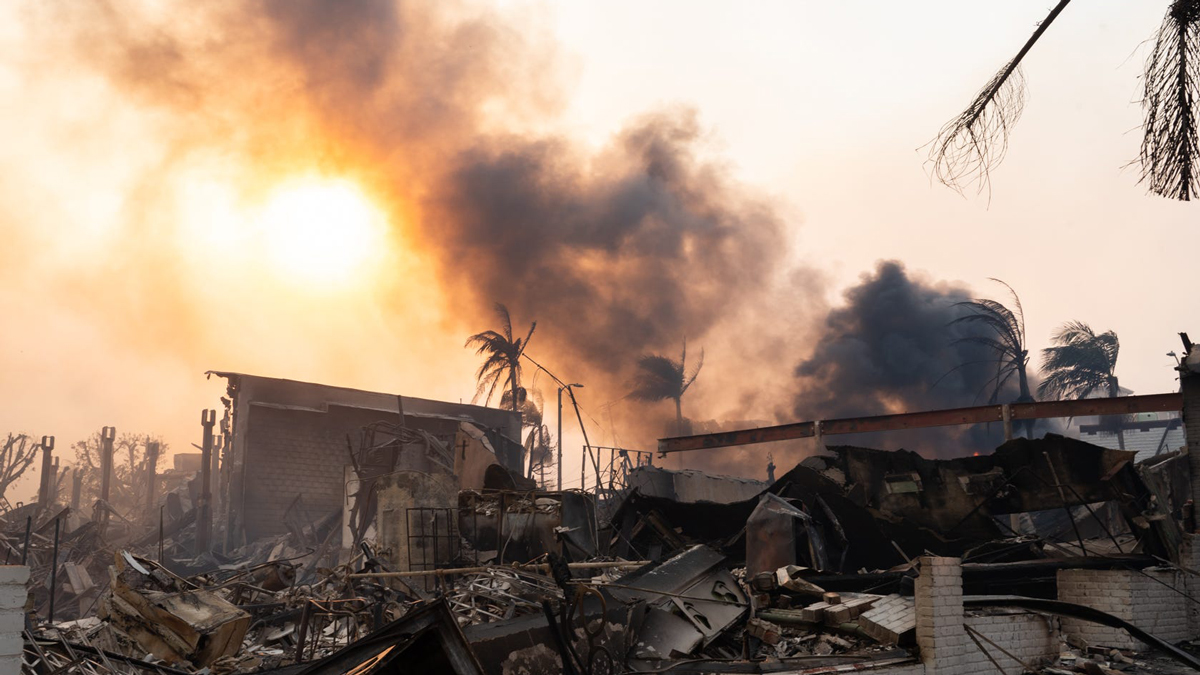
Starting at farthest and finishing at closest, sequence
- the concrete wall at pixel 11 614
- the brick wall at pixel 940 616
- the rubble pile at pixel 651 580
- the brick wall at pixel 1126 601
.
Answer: the brick wall at pixel 1126 601 < the brick wall at pixel 940 616 < the rubble pile at pixel 651 580 < the concrete wall at pixel 11 614

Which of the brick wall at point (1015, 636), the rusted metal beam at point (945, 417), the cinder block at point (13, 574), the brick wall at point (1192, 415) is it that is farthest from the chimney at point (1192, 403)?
the cinder block at point (13, 574)

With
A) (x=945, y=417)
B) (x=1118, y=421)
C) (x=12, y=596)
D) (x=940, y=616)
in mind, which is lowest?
(x=940, y=616)

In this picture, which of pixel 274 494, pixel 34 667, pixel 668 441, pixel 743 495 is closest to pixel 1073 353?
pixel 743 495

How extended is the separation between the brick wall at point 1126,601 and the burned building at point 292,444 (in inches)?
667

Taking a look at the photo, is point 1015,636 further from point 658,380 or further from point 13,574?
point 658,380

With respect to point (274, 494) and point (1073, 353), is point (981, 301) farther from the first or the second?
point (274, 494)

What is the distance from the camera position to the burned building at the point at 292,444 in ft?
90.9

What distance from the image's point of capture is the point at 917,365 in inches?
1797

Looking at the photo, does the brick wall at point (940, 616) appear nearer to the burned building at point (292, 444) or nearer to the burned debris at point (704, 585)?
the burned debris at point (704, 585)

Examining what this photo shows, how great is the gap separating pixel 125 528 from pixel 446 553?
23.7 m

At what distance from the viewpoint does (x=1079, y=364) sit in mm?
47438

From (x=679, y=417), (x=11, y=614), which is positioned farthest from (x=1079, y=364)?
(x=11, y=614)

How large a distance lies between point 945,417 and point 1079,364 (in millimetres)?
33041

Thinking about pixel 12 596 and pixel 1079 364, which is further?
pixel 1079 364
